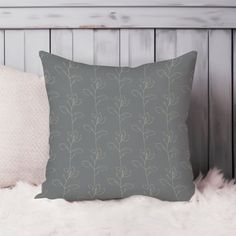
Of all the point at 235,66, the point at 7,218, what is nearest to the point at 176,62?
the point at 235,66

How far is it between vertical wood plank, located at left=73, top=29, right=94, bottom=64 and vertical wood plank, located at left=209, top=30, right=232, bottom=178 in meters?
0.42

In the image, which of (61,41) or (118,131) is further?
(61,41)

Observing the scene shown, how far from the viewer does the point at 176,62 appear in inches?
53.6

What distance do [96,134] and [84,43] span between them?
49 centimetres

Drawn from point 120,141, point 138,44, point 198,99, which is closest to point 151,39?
point 138,44

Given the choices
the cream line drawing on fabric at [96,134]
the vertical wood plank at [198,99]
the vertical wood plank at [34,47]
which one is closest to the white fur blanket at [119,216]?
the cream line drawing on fabric at [96,134]

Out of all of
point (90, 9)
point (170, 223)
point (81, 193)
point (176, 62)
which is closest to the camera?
point (170, 223)

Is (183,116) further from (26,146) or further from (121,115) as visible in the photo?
(26,146)

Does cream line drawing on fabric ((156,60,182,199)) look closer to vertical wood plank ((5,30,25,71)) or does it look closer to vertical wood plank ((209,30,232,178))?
vertical wood plank ((209,30,232,178))

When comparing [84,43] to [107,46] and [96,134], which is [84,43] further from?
[96,134]

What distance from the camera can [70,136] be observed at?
130cm

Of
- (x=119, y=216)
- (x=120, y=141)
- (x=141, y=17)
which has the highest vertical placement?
(x=141, y=17)

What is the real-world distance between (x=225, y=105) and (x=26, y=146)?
72 cm

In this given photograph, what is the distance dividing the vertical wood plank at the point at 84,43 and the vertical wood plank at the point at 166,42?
0.23 metres
